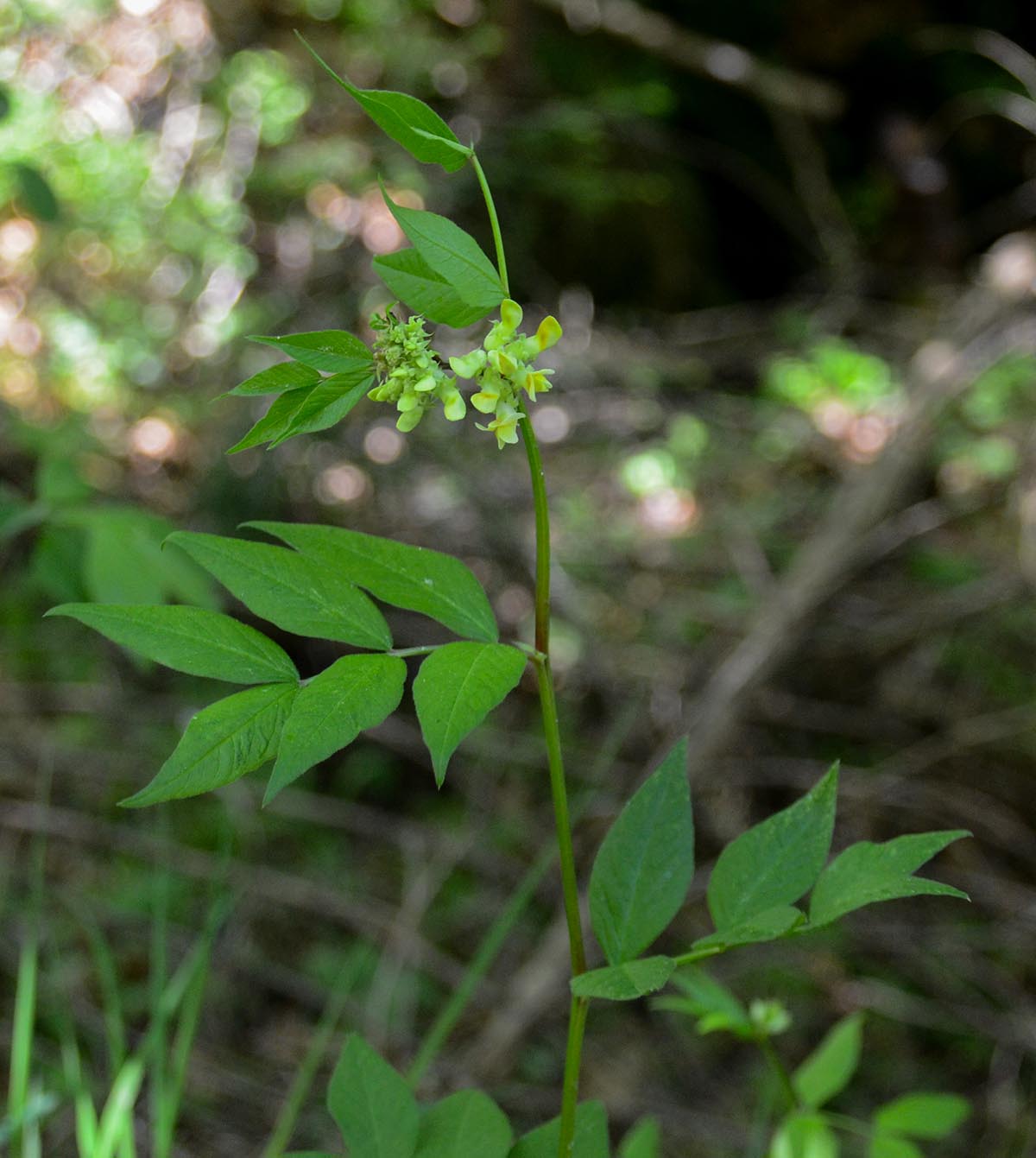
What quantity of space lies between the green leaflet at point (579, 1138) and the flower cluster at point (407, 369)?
1.53ft

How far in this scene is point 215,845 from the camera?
2.14 metres

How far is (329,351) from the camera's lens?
Result: 58 cm

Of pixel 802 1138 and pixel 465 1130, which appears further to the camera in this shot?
pixel 802 1138

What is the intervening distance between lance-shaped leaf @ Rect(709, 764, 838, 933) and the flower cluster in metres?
0.35

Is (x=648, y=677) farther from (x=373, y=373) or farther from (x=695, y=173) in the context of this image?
(x=695, y=173)

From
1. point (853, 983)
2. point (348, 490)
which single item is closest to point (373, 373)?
point (853, 983)

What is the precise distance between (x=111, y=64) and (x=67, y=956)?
9.80ft

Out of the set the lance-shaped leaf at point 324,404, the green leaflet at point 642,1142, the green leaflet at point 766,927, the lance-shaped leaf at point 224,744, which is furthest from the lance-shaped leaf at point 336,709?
the green leaflet at point 642,1142

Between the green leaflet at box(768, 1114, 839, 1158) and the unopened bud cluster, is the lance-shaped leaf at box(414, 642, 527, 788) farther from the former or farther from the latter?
the green leaflet at box(768, 1114, 839, 1158)

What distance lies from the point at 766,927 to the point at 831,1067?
1.87 ft

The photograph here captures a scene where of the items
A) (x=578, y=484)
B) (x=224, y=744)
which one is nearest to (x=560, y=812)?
(x=224, y=744)

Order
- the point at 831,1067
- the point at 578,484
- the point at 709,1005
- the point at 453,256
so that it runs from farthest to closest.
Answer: the point at 578,484
the point at 831,1067
the point at 709,1005
the point at 453,256

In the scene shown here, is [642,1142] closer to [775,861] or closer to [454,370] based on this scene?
[775,861]

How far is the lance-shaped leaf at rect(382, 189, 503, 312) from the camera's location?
0.56 meters
